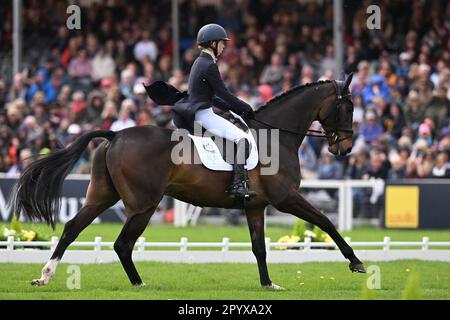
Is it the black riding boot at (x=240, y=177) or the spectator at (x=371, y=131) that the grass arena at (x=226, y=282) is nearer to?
the black riding boot at (x=240, y=177)

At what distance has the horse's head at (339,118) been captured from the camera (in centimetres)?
1149

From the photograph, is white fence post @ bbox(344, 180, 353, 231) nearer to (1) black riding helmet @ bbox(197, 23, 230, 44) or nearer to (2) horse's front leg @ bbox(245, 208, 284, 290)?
(2) horse's front leg @ bbox(245, 208, 284, 290)

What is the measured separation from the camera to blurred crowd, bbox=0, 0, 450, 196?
19.8 meters

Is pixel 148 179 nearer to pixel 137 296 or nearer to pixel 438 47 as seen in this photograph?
pixel 137 296

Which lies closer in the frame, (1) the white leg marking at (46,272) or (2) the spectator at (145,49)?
(1) the white leg marking at (46,272)

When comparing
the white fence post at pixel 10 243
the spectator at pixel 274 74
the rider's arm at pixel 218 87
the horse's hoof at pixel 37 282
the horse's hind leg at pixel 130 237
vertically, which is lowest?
the white fence post at pixel 10 243

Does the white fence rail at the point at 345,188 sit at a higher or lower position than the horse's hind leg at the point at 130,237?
lower

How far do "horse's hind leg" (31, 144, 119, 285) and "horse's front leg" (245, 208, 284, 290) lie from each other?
144cm

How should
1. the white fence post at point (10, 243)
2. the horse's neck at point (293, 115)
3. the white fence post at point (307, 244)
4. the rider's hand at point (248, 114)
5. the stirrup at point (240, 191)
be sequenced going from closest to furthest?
1. the stirrup at point (240, 191)
2. the rider's hand at point (248, 114)
3. the horse's neck at point (293, 115)
4. the white fence post at point (10, 243)
5. the white fence post at point (307, 244)

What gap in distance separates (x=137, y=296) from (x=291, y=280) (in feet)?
7.67

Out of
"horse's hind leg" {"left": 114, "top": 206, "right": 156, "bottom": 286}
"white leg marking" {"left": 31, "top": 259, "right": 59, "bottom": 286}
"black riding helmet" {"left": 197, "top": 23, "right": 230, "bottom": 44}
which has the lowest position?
"white leg marking" {"left": 31, "top": 259, "right": 59, "bottom": 286}

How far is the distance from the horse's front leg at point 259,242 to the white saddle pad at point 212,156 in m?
0.51

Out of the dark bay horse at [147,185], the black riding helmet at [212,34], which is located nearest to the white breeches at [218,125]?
the dark bay horse at [147,185]

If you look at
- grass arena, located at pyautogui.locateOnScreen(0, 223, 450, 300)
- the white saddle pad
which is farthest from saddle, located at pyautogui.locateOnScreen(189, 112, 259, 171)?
grass arena, located at pyautogui.locateOnScreen(0, 223, 450, 300)
